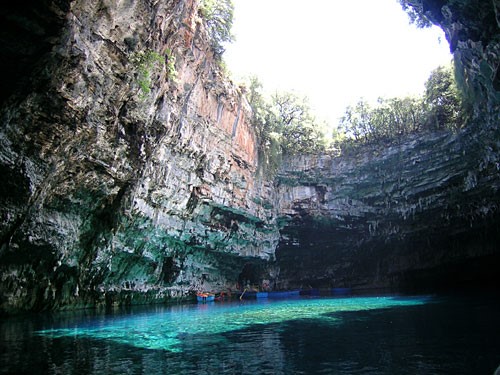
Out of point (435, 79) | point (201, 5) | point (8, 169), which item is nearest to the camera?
point (8, 169)

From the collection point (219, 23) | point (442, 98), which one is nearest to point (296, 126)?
point (442, 98)

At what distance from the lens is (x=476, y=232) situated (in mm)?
28891

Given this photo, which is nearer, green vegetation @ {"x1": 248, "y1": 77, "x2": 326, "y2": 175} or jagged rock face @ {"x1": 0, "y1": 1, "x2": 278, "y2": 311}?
jagged rock face @ {"x1": 0, "y1": 1, "x2": 278, "y2": 311}

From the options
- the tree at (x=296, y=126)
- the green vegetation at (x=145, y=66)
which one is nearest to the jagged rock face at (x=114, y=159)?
the green vegetation at (x=145, y=66)

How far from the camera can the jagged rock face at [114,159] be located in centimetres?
1183

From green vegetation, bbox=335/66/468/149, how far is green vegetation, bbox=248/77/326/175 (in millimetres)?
2648

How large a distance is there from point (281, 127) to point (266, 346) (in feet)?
83.2

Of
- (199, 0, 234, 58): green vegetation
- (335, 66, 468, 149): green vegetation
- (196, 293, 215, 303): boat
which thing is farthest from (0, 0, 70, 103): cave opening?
(335, 66, 468, 149): green vegetation

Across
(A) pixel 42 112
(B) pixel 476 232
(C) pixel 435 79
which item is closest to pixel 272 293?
(B) pixel 476 232

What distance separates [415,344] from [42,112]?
12723mm

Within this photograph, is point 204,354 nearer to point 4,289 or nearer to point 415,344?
point 415,344

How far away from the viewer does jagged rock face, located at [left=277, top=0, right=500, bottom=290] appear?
24.9 meters

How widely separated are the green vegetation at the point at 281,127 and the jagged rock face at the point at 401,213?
1.44 m

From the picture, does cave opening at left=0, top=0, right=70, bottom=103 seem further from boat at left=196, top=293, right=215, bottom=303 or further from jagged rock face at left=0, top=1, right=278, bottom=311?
boat at left=196, top=293, right=215, bottom=303
